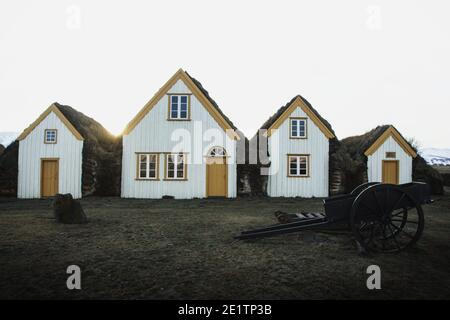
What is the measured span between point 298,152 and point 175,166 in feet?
26.1

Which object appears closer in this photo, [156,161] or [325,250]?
[325,250]

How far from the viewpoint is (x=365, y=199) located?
15.4 ft

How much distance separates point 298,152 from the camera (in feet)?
54.6

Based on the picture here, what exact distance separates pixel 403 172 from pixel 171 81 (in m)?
17.0

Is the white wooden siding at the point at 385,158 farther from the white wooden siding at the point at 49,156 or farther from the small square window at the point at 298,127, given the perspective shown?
the white wooden siding at the point at 49,156

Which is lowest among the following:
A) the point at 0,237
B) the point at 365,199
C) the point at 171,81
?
the point at 0,237

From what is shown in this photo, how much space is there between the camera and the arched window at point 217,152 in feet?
50.6

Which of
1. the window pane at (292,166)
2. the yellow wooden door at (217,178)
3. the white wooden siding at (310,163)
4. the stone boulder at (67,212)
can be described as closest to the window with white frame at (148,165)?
the yellow wooden door at (217,178)

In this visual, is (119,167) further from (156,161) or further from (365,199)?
(365,199)

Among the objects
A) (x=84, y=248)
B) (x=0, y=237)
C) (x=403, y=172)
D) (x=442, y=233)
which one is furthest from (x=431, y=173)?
(x=0, y=237)

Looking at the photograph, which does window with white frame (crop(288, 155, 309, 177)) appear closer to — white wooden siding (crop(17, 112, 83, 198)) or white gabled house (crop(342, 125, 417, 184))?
white gabled house (crop(342, 125, 417, 184))

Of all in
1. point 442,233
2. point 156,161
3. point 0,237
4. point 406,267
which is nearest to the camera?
point 406,267
